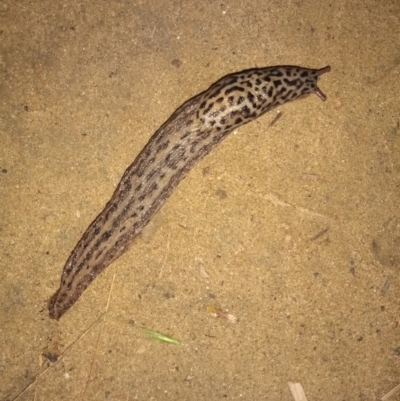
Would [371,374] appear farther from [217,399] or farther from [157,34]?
[157,34]

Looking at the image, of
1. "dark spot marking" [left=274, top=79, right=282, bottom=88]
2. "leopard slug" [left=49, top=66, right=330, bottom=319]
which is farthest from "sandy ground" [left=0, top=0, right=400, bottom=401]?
"dark spot marking" [left=274, top=79, right=282, bottom=88]

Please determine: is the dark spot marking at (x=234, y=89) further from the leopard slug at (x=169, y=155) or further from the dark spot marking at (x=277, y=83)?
the dark spot marking at (x=277, y=83)

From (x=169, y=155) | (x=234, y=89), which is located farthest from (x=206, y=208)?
(x=234, y=89)

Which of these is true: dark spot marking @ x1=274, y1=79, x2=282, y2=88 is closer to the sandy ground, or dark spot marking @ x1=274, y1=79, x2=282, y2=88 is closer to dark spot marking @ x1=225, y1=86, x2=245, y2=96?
dark spot marking @ x1=225, y1=86, x2=245, y2=96

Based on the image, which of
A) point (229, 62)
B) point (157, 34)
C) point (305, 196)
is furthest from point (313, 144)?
point (157, 34)

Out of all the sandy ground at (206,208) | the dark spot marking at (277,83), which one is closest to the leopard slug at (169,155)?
the dark spot marking at (277,83)

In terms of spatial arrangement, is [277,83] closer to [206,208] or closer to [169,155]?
[169,155]
